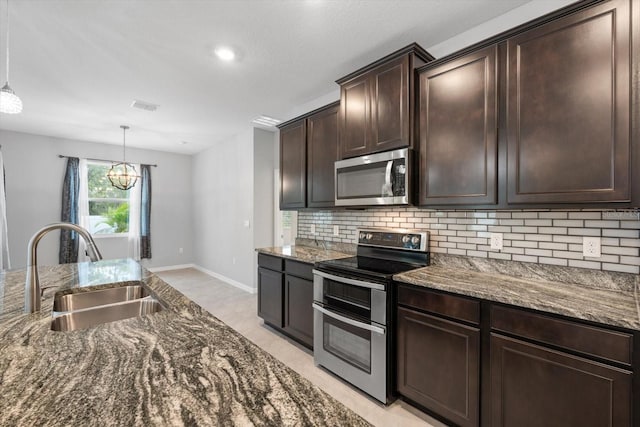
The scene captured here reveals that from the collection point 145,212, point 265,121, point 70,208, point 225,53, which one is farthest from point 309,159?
point 70,208

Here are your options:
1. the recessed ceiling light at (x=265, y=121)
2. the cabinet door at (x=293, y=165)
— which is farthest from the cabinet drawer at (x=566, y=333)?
the recessed ceiling light at (x=265, y=121)

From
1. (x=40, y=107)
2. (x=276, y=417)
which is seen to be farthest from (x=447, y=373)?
(x=40, y=107)

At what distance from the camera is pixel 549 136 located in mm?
1610

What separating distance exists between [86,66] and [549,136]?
149 inches

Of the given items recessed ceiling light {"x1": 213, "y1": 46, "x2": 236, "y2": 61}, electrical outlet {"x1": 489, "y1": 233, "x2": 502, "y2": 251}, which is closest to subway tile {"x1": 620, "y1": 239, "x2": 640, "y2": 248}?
electrical outlet {"x1": 489, "y1": 233, "x2": 502, "y2": 251}

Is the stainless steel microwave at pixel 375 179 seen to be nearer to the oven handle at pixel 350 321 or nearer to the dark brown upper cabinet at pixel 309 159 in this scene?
the dark brown upper cabinet at pixel 309 159

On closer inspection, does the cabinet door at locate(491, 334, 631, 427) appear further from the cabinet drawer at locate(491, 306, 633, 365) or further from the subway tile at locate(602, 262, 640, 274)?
the subway tile at locate(602, 262, 640, 274)

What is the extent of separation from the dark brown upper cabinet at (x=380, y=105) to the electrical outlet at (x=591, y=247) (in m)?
1.23

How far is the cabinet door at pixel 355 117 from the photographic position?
96.9 inches

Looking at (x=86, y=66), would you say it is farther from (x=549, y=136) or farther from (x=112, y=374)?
(x=549, y=136)

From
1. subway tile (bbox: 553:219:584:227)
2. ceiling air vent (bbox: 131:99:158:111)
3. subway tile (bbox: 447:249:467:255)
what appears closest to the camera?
subway tile (bbox: 553:219:584:227)

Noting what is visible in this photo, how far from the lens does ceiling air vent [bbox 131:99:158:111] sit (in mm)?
3600

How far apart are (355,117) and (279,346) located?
2.35 metres

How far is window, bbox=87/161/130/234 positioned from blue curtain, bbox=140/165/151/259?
302 millimetres
